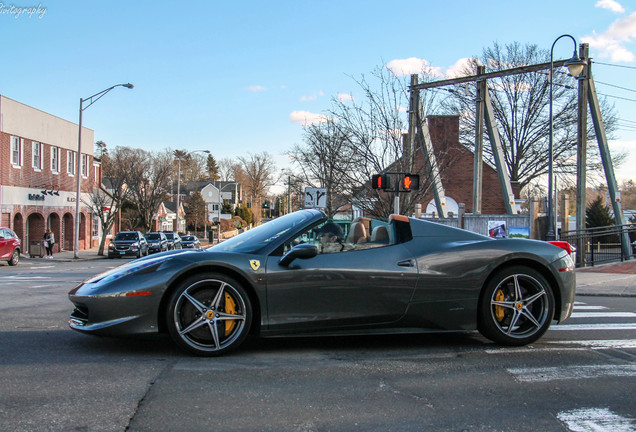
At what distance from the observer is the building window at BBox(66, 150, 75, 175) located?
39.8m

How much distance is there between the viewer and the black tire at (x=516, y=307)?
5500 mm

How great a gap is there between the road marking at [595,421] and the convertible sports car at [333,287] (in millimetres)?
1786

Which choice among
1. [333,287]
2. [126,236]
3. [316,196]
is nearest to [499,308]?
[333,287]

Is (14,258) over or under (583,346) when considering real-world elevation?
under

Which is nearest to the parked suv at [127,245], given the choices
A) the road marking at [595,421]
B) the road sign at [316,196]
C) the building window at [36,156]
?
the building window at [36,156]

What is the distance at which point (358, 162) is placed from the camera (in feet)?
66.0

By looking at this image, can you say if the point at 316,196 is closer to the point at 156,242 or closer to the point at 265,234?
the point at 265,234

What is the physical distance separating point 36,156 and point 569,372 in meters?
36.9

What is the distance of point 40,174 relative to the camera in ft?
118

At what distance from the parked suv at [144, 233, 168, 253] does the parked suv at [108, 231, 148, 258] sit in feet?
7.38

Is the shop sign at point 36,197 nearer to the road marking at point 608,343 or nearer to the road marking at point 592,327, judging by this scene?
the road marking at point 592,327

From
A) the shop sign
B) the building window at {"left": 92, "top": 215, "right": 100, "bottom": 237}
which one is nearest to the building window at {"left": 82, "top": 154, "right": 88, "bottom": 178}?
the building window at {"left": 92, "top": 215, "right": 100, "bottom": 237}

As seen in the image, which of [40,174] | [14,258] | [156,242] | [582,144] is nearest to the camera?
[582,144]

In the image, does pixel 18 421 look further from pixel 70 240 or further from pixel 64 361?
pixel 70 240
